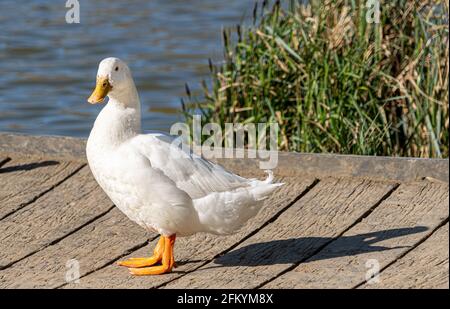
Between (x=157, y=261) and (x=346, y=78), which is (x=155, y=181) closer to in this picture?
(x=157, y=261)

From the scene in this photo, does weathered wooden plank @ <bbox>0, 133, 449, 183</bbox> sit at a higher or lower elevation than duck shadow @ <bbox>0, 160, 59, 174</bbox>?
higher

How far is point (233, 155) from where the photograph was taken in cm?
517

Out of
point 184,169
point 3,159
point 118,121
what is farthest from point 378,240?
point 3,159

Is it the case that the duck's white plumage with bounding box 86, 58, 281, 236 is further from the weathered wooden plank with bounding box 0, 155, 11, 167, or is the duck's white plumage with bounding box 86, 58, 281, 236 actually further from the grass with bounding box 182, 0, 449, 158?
the grass with bounding box 182, 0, 449, 158

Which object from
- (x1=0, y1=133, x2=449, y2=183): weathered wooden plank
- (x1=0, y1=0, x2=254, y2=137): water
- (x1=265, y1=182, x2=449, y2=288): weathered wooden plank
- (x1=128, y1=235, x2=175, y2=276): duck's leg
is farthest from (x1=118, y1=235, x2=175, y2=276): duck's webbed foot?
(x1=0, y1=0, x2=254, y2=137): water

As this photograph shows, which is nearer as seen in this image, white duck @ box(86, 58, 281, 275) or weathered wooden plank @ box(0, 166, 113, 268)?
white duck @ box(86, 58, 281, 275)

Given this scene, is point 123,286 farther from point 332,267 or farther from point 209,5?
point 209,5

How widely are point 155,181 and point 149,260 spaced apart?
370 mm

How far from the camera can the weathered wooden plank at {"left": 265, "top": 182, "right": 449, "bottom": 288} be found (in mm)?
4004

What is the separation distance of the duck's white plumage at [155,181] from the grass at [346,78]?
85.5 inches

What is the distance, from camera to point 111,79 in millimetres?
4074

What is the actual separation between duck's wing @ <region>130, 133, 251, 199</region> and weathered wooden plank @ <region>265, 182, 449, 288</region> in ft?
1.40

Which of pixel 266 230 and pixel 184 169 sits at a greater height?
pixel 184 169

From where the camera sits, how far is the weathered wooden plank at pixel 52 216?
4.44m
